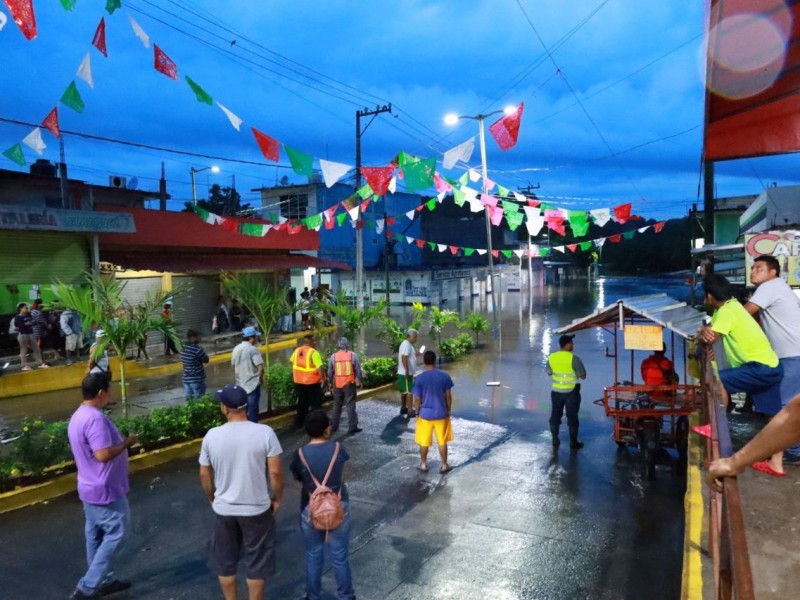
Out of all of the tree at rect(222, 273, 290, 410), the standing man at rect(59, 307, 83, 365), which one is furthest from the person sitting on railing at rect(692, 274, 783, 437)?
the standing man at rect(59, 307, 83, 365)

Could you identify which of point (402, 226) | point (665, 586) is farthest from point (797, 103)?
point (402, 226)

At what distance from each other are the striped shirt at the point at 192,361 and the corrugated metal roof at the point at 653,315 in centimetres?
571

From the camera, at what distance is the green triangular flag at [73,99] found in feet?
29.3

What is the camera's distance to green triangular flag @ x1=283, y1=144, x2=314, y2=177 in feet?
34.3

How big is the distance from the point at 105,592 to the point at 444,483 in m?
3.93

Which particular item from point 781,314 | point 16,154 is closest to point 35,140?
point 16,154

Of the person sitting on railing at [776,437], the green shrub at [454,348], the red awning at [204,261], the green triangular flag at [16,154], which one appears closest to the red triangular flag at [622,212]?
the green shrub at [454,348]

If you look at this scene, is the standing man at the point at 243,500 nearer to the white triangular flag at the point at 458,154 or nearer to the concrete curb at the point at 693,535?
the concrete curb at the point at 693,535

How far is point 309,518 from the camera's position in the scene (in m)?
4.42

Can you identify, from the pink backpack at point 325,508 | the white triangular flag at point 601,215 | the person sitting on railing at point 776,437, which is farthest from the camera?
the white triangular flag at point 601,215

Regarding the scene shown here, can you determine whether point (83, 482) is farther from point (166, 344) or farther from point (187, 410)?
point (166, 344)

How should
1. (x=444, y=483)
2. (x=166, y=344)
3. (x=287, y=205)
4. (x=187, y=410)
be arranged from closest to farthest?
(x=444, y=483) → (x=187, y=410) → (x=166, y=344) → (x=287, y=205)

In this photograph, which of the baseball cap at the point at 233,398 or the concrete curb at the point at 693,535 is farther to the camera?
the baseball cap at the point at 233,398

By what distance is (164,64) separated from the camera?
8703mm
